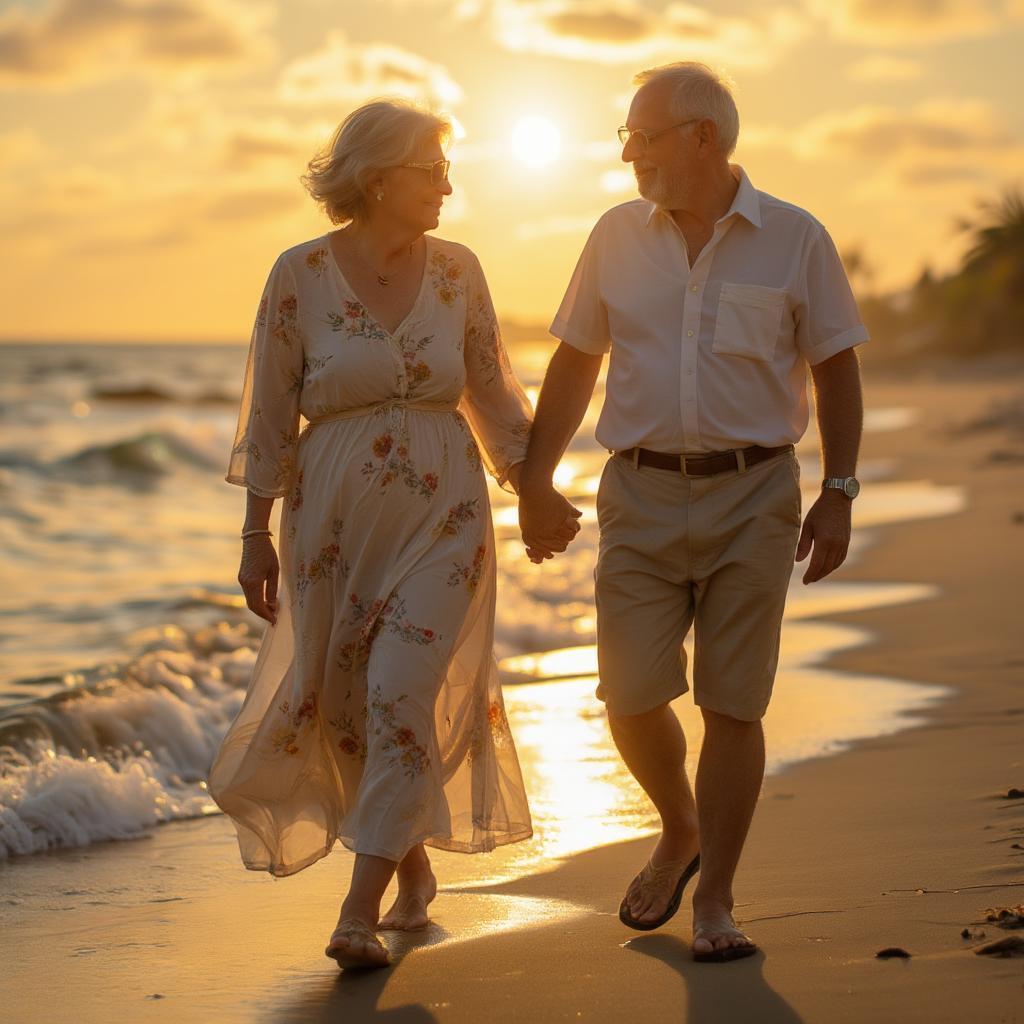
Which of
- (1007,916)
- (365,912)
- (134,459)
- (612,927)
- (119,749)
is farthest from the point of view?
(134,459)

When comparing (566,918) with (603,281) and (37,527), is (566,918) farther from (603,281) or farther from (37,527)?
(37,527)

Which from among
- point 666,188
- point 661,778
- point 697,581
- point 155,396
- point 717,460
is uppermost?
point 155,396

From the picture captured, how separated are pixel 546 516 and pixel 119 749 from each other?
115 inches

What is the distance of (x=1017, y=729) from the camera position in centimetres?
584

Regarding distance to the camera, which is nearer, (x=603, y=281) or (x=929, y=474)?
(x=603, y=281)

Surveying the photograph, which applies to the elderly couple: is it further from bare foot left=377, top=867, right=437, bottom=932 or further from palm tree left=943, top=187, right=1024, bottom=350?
palm tree left=943, top=187, right=1024, bottom=350

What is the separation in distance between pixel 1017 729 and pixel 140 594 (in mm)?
7121

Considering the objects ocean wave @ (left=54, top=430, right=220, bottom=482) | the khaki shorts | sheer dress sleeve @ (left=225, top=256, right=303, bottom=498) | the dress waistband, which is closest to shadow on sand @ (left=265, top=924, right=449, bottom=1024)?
the khaki shorts

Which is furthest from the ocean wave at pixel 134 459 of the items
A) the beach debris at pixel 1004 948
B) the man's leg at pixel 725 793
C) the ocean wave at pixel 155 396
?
the ocean wave at pixel 155 396

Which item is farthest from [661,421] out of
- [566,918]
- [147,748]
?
[147,748]

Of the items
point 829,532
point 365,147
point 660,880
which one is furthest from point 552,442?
point 660,880

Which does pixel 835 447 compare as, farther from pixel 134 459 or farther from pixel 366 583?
pixel 134 459

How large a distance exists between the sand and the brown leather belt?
1.11 metres

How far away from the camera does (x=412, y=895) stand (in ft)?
14.2
